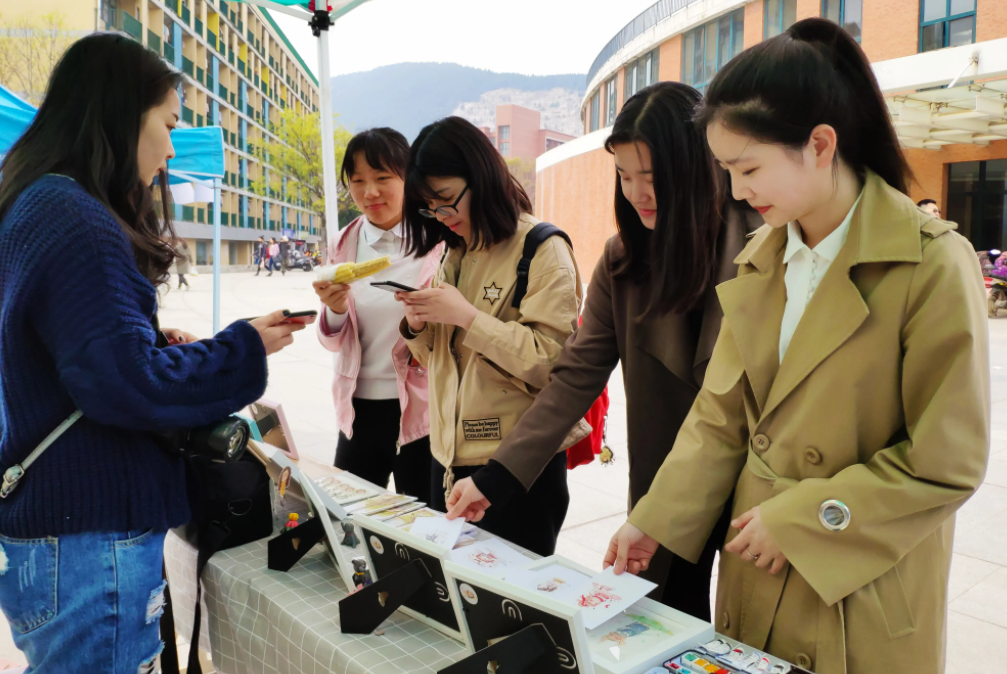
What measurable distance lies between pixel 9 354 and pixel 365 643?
0.75 metres

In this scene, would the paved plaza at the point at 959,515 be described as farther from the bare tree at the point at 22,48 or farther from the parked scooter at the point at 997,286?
the bare tree at the point at 22,48

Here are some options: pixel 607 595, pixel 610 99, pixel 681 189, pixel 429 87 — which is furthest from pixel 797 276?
pixel 429 87

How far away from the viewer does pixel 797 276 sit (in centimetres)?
112

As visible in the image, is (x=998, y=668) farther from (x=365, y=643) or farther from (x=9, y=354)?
(x=9, y=354)

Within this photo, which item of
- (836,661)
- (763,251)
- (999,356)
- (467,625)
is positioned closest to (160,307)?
(467,625)

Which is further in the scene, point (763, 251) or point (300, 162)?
point (300, 162)

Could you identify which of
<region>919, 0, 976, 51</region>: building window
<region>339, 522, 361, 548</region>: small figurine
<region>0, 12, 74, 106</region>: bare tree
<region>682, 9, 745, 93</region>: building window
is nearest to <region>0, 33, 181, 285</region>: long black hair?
<region>339, 522, 361, 548</region>: small figurine

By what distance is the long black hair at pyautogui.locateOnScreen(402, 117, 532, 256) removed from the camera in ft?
6.24

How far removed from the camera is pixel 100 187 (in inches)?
48.2

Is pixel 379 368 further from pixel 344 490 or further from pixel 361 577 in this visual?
pixel 361 577

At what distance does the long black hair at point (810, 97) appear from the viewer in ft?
3.15

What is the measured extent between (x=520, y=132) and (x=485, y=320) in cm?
4425

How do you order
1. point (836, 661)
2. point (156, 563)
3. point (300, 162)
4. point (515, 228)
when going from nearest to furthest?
point (836, 661) < point (156, 563) < point (515, 228) < point (300, 162)

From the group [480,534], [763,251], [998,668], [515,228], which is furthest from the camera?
[998,668]
